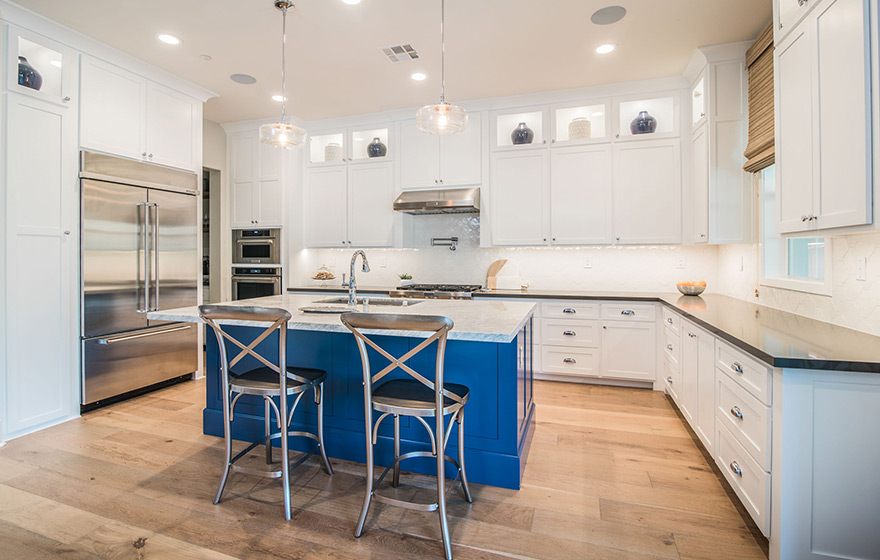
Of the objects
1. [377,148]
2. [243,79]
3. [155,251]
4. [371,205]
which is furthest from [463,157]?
[155,251]

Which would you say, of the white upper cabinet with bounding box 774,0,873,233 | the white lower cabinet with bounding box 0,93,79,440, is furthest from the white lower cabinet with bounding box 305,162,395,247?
the white upper cabinet with bounding box 774,0,873,233

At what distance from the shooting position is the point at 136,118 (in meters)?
3.71

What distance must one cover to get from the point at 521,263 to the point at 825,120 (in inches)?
125

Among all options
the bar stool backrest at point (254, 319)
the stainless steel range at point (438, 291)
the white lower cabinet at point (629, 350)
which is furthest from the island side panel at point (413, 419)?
the stainless steel range at point (438, 291)

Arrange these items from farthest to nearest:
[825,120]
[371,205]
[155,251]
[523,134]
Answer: [371,205], [523,134], [155,251], [825,120]

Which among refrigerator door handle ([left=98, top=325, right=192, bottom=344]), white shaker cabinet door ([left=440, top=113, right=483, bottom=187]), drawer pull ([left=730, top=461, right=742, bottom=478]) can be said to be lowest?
drawer pull ([left=730, top=461, right=742, bottom=478])

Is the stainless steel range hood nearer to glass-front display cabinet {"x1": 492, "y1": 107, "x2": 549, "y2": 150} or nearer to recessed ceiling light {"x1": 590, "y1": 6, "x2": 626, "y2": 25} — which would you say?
glass-front display cabinet {"x1": 492, "y1": 107, "x2": 549, "y2": 150}

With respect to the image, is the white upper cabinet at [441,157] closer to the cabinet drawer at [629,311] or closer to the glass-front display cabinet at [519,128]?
the glass-front display cabinet at [519,128]

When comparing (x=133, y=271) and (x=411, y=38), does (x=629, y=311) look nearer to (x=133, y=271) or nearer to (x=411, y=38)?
(x=411, y=38)

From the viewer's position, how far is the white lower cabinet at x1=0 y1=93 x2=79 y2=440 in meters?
2.88

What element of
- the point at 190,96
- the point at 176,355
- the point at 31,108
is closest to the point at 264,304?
the point at 176,355

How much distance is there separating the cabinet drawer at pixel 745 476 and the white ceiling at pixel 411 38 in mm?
2753

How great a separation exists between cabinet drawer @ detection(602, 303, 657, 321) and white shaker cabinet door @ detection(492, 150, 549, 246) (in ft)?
3.15

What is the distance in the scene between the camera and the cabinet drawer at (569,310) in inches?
159
